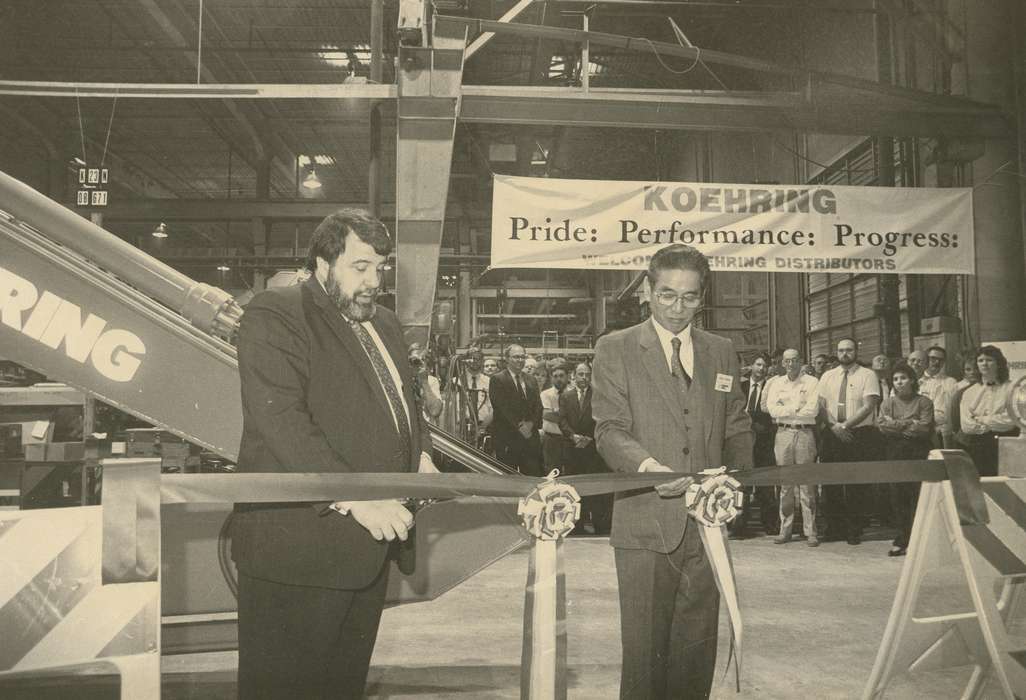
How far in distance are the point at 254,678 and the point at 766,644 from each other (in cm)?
356

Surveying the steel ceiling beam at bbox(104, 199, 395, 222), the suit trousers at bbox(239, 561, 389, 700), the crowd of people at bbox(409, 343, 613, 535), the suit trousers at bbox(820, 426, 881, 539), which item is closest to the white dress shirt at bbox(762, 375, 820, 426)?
Result: the suit trousers at bbox(820, 426, 881, 539)

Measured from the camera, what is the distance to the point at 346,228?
7.68 ft

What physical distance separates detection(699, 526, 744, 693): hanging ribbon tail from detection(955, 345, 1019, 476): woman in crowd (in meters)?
5.79

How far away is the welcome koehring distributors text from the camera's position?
7.15 m

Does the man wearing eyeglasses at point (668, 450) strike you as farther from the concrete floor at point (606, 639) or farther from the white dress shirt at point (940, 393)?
the white dress shirt at point (940, 393)

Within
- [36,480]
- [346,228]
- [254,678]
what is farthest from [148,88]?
[254,678]

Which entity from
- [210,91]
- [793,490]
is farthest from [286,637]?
[793,490]

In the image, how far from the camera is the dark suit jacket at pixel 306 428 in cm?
214

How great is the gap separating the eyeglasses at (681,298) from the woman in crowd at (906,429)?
19.7 ft

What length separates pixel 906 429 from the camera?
26.3 feet

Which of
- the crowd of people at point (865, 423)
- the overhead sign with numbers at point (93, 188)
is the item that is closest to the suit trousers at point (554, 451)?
the crowd of people at point (865, 423)

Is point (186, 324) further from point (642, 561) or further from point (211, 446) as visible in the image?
point (642, 561)

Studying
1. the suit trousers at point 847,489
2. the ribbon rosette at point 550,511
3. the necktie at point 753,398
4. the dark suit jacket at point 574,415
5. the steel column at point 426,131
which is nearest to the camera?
the ribbon rosette at point 550,511

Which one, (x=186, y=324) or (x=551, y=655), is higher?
(x=186, y=324)
